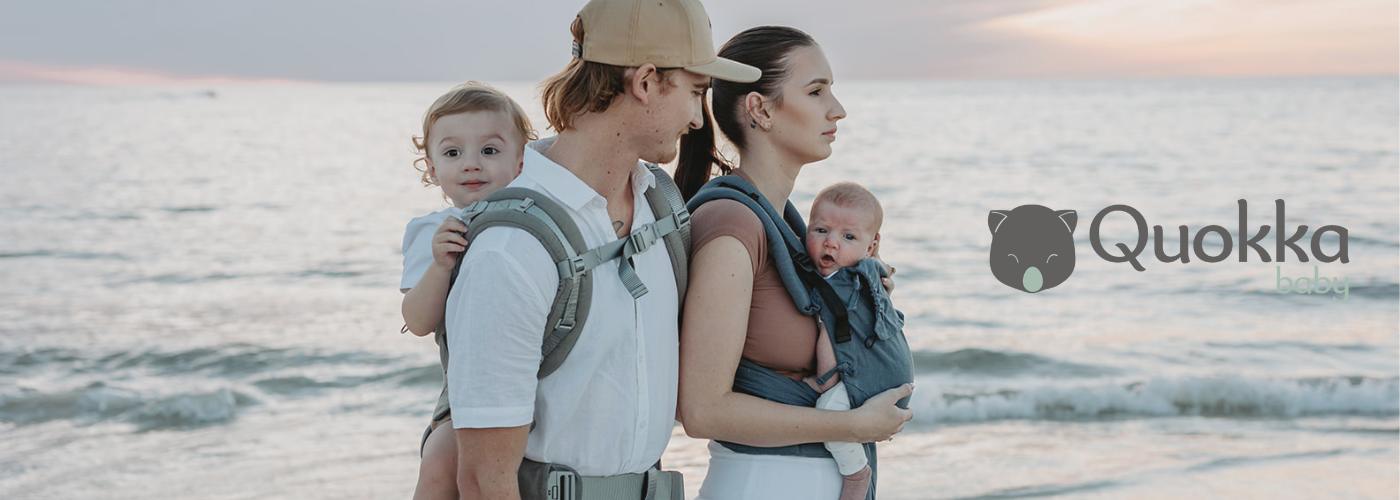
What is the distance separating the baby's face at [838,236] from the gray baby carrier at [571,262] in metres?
0.35

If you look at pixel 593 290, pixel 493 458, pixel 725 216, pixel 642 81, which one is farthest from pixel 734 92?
pixel 493 458

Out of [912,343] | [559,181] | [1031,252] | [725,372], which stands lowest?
[912,343]

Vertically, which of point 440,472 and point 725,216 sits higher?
point 725,216

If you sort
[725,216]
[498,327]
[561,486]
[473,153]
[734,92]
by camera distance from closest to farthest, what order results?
[498,327]
[561,486]
[725,216]
[734,92]
[473,153]

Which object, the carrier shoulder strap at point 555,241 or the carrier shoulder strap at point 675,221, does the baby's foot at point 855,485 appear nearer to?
the carrier shoulder strap at point 675,221

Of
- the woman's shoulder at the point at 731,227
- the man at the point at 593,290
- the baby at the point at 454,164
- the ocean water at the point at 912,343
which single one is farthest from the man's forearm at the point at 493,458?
the ocean water at the point at 912,343

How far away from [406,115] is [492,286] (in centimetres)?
5862

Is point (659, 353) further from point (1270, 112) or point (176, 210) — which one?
point (1270, 112)

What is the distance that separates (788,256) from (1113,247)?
53.0 feet

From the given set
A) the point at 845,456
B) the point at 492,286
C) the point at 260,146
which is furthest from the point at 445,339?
the point at 260,146

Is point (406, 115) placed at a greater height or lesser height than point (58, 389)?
greater

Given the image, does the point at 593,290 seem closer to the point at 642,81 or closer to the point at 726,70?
the point at 642,81

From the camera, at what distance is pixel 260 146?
36438 mm

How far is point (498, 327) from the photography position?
2.10 m
